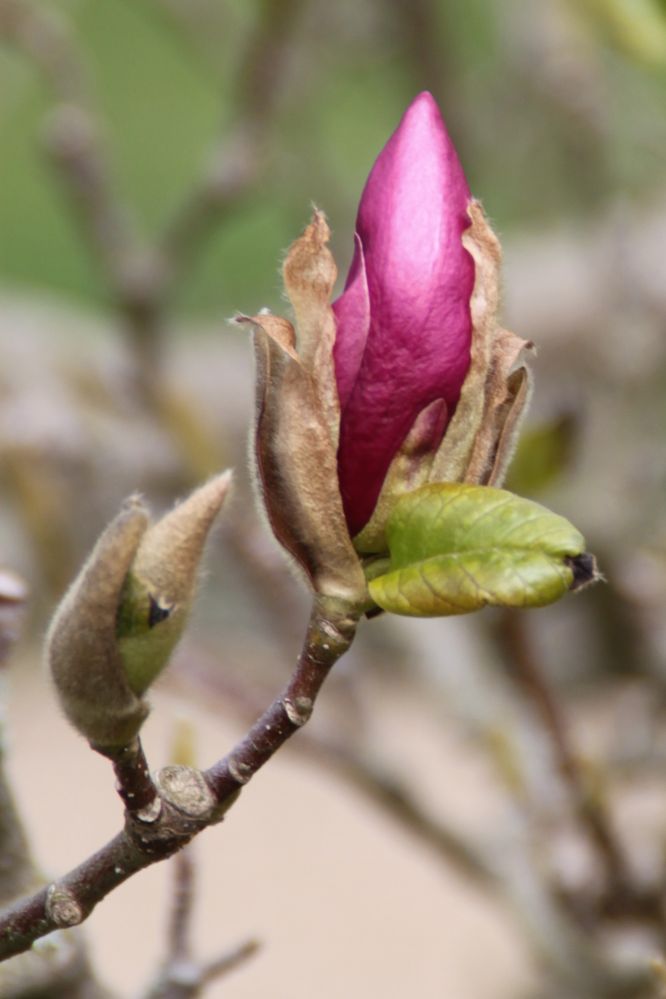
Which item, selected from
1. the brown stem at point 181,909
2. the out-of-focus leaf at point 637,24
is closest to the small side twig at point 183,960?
the brown stem at point 181,909

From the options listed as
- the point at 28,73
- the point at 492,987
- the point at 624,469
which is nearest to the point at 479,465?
the point at 492,987

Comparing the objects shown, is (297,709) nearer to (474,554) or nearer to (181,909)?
(474,554)

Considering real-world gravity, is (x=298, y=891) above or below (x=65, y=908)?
above

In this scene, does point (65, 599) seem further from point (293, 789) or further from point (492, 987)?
point (293, 789)

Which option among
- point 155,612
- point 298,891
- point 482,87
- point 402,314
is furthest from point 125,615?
point 482,87

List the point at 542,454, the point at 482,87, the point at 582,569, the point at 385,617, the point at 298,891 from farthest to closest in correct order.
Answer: the point at 482,87 < the point at 298,891 < the point at 385,617 < the point at 542,454 < the point at 582,569

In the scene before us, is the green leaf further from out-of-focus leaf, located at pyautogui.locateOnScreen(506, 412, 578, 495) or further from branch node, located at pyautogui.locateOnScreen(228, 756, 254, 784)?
out-of-focus leaf, located at pyautogui.locateOnScreen(506, 412, 578, 495)

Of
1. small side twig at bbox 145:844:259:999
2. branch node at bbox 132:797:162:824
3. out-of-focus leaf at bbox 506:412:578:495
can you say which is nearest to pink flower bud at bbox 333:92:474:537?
branch node at bbox 132:797:162:824
